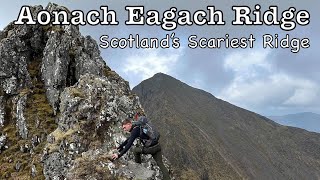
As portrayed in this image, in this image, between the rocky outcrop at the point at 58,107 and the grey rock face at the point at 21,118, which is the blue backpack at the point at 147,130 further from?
the grey rock face at the point at 21,118

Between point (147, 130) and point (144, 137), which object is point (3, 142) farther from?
point (147, 130)

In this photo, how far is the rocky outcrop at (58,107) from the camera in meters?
28.5

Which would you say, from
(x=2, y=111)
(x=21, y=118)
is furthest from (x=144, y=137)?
(x=2, y=111)

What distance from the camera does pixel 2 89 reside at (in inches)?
2511

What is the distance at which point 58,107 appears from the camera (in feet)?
196

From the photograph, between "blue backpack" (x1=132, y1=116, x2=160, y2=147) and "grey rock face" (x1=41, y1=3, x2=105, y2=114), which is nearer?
"blue backpack" (x1=132, y1=116, x2=160, y2=147)

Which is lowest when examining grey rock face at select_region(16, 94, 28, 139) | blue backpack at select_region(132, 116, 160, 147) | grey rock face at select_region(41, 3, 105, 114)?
grey rock face at select_region(16, 94, 28, 139)

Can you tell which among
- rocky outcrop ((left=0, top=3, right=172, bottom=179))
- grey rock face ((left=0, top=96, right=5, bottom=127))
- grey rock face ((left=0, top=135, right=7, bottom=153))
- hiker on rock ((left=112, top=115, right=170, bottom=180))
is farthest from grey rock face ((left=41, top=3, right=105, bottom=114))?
hiker on rock ((left=112, top=115, right=170, bottom=180))

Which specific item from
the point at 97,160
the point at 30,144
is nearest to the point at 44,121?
the point at 30,144

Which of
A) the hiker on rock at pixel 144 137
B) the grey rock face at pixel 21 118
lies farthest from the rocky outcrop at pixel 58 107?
the hiker on rock at pixel 144 137

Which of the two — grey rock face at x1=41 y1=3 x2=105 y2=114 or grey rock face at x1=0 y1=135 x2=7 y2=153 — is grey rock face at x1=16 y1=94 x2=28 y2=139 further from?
grey rock face at x1=41 y1=3 x2=105 y2=114

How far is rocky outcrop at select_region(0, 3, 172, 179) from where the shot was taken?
2853cm

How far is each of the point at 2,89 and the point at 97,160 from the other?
48727 millimetres

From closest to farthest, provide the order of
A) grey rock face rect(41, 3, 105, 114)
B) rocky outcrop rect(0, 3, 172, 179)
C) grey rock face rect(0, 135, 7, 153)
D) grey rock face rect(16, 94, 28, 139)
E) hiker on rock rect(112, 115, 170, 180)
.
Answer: hiker on rock rect(112, 115, 170, 180), rocky outcrop rect(0, 3, 172, 179), grey rock face rect(0, 135, 7, 153), grey rock face rect(16, 94, 28, 139), grey rock face rect(41, 3, 105, 114)
